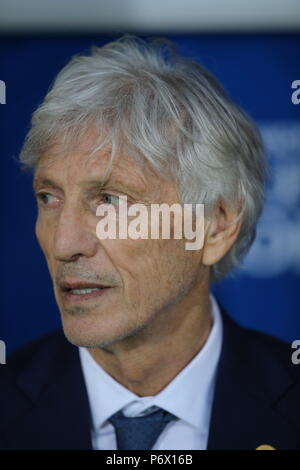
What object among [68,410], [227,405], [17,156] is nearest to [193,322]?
[227,405]

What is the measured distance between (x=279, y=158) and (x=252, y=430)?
708mm

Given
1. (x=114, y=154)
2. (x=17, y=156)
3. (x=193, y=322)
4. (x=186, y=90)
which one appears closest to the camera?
(x=114, y=154)

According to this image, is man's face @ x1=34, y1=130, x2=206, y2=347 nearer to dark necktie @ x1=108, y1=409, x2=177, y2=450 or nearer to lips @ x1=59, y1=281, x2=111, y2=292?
lips @ x1=59, y1=281, x2=111, y2=292

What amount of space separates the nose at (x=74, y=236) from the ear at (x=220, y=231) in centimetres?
29

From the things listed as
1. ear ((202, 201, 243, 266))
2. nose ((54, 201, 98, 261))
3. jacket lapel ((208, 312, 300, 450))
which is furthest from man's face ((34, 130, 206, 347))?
jacket lapel ((208, 312, 300, 450))

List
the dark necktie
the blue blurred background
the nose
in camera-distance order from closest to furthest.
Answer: the nose → the dark necktie → the blue blurred background

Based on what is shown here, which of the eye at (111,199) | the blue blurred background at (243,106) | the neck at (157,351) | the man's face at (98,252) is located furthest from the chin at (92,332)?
the blue blurred background at (243,106)

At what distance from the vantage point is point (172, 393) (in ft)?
4.89

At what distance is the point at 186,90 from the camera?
4.76ft

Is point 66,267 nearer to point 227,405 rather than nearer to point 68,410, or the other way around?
point 68,410

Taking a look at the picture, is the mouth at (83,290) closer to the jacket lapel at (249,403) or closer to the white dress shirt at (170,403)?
the white dress shirt at (170,403)

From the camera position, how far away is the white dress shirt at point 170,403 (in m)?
1.48

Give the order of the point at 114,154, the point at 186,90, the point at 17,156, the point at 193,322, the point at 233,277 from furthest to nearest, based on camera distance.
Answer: the point at 233,277, the point at 17,156, the point at 193,322, the point at 186,90, the point at 114,154

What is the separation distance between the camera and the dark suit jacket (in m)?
1.47
